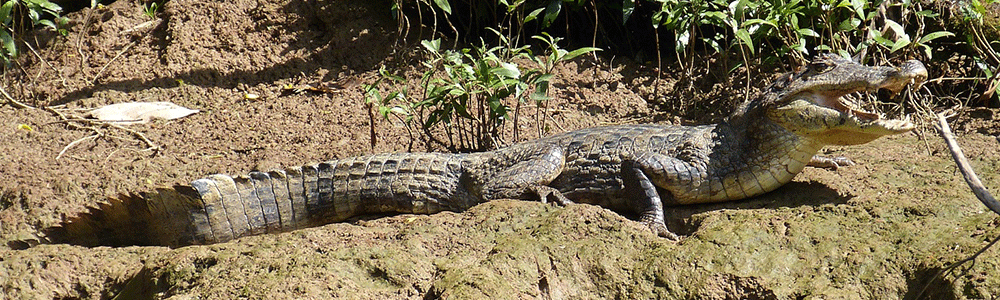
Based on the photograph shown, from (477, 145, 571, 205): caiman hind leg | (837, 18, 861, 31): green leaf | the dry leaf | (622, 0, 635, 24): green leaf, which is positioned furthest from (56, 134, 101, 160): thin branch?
(837, 18, 861, 31): green leaf

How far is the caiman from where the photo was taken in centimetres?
452

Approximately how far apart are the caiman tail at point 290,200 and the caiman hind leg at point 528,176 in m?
0.17

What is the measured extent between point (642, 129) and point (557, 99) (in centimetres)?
152

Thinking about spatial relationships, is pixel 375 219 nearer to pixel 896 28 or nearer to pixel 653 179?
pixel 653 179

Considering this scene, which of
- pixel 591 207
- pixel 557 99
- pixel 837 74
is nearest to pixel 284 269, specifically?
pixel 591 207

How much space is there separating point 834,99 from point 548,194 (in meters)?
1.49

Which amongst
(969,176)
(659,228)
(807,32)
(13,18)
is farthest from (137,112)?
(969,176)

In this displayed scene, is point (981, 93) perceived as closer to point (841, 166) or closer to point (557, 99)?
point (841, 166)

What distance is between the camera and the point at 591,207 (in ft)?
14.1

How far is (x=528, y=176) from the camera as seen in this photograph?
4.99m

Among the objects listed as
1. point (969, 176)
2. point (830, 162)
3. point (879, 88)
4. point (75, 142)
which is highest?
point (969, 176)

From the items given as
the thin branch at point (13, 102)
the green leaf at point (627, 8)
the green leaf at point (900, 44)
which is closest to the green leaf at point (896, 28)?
the green leaf at point (900, 44)

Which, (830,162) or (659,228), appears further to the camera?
(830,162)

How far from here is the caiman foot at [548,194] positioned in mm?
4898
